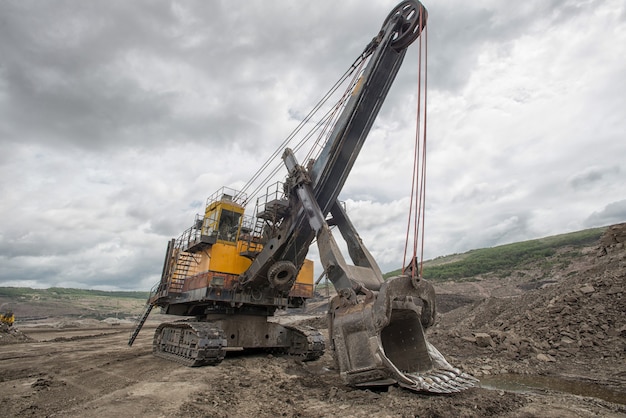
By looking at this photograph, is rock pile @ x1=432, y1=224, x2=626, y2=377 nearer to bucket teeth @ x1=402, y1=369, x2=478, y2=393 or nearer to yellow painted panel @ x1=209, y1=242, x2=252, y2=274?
bucket teeth @ x1=402, y1=369, x2=478, y2=393

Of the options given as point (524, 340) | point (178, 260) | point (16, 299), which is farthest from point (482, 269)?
point (16, 299)

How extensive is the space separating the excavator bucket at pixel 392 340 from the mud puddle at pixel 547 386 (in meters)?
1.49

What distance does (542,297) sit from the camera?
40.3 feet

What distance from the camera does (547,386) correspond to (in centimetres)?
634

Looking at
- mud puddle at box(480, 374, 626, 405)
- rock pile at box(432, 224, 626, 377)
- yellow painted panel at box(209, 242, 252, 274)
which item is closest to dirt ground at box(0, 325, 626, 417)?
mud puddle at box(480, 374, 626, 405)

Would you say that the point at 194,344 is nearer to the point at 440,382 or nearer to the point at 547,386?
the point at 440,382

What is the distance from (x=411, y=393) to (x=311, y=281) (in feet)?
20.1

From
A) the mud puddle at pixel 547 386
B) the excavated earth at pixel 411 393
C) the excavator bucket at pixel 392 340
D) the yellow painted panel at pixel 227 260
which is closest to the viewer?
the excavated earth at pixel 411 393

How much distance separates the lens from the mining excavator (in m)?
5.30

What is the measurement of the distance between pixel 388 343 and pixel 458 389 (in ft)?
5.44

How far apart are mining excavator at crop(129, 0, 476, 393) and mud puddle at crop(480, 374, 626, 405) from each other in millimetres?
1578

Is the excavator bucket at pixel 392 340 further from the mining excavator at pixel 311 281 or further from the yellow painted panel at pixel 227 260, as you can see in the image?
the yellow painted panel at pixel 227 260

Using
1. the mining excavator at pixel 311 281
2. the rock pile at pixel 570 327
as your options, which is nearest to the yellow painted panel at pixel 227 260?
the mining excavator at pixel 311 281

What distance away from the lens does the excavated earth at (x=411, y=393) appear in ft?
15.1
